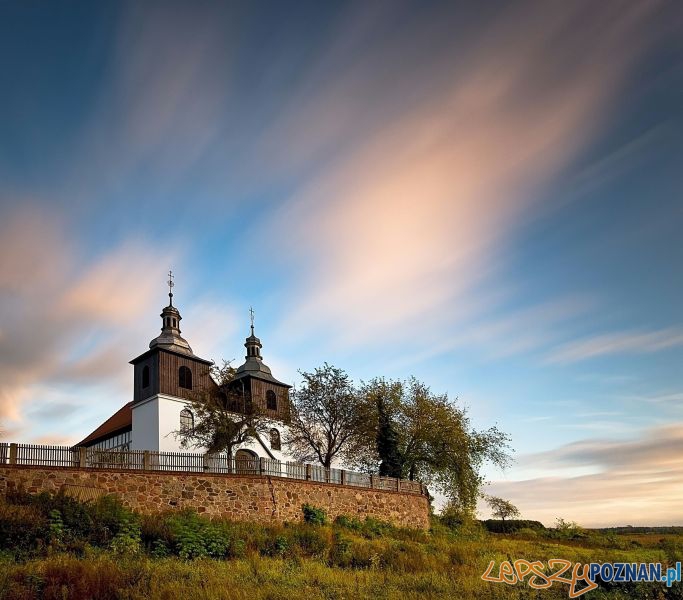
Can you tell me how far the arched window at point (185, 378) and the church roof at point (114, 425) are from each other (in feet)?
15.3

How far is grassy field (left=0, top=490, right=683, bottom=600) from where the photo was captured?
11.9 metres

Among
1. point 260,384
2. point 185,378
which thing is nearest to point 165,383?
point 185,378

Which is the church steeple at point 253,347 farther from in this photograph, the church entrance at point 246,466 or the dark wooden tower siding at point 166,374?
the church entrance at point 246,466

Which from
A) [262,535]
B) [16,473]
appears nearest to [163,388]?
[16,473]

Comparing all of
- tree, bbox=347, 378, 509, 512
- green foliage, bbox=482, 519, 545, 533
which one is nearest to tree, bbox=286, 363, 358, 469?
tree, bbox=347, 378, 509, 512

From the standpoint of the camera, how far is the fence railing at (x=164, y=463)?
21500mm

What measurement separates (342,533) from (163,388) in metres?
20.9

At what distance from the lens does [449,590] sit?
12859 mm

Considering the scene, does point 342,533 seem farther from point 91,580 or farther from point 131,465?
point 91,580

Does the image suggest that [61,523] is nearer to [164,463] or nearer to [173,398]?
[164,463]

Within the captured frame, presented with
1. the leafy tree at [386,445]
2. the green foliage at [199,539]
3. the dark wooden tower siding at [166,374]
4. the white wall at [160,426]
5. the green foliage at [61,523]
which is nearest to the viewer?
the green foliage at [61,523]

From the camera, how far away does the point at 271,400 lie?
46.9m

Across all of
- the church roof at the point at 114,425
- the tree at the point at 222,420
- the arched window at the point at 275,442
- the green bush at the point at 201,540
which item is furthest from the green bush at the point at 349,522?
the church roof at the point at 114,425

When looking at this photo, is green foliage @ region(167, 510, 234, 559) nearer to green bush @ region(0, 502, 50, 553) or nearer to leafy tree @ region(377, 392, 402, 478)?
green bush @ region(0, 502, 50, 553)
